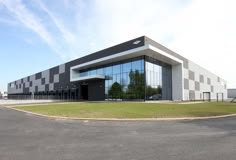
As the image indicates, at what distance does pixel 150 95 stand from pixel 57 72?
106ft

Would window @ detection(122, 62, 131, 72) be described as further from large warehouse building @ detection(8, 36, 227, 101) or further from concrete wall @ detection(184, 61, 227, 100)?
concrete wall @ detection(184, 61, 227, 100)

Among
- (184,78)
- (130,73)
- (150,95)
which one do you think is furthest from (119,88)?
(184,78)

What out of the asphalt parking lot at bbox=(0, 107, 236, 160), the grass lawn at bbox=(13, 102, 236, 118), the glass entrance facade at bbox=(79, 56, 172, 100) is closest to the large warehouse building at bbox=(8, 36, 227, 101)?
the glass entrance facade at bbox=(79, 56, 172, 100)

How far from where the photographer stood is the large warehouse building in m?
35.9

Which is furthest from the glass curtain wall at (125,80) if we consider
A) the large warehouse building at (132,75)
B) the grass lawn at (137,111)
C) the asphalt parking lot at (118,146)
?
the asphalt parking lot at (118,146)

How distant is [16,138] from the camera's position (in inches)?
310

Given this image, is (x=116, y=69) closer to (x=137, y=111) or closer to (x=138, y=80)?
(x=138, y=80)

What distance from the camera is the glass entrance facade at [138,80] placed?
35.8 meters

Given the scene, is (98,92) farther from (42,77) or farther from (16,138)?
(16,138)

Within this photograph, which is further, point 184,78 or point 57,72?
point 57,72

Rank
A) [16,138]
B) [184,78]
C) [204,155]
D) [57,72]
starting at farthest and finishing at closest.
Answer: [57,72] < [184,78] < [16,138] < [204,155]

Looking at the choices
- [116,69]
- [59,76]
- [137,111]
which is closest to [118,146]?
[137,111]

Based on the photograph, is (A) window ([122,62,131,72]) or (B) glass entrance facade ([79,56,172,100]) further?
(A) window ([122,62,131,72])

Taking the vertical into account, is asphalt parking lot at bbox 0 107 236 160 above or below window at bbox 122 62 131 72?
below
